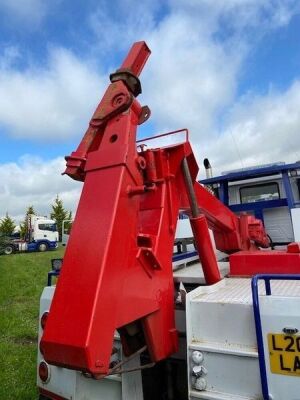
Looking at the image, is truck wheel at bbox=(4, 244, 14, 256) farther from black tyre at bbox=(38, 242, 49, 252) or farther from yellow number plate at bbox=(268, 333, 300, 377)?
yellow number plate at bbox=(268, 333, 300, 377)

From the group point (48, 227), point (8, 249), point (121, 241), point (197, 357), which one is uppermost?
point (48, 227)

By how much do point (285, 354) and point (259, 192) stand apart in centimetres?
422

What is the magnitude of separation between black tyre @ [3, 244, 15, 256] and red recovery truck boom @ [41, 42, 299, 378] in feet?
98.9

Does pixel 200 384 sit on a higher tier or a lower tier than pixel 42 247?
lower

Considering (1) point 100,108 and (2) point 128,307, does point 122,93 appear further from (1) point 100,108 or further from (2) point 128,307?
(2) point 128,307

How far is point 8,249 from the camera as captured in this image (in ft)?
103

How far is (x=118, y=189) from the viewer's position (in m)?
2.29

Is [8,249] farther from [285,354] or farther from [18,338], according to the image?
[285,354]

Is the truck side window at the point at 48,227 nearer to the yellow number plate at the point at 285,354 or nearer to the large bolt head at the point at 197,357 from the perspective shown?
the large bolt head at the point at 197,357

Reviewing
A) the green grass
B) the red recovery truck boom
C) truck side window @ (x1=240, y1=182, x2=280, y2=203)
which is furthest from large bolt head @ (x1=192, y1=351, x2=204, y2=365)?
truck side window @ (x1=240, y1=182, x2=280, y2=203)

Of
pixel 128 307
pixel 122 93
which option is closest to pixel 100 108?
pixel 122 93

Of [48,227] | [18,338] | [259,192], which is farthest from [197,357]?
[48,227]

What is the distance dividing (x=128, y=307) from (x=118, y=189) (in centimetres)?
70

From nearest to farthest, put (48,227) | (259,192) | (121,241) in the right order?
(121,241) → (259,192) → (48,227)
